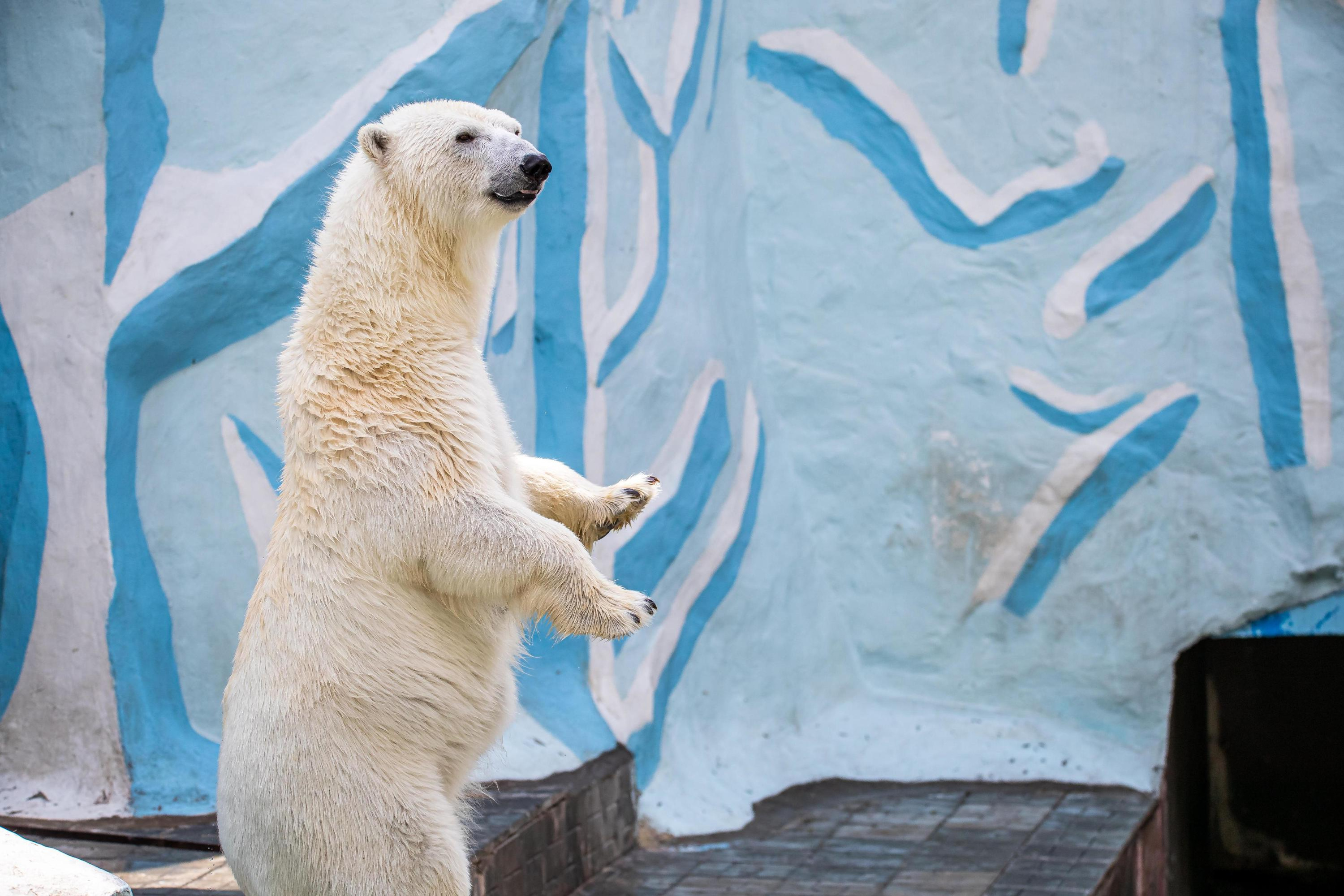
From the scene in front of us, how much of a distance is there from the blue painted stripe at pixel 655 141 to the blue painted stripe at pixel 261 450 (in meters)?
1.14

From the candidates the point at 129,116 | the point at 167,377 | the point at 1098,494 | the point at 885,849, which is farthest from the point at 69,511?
the point at 1098,494

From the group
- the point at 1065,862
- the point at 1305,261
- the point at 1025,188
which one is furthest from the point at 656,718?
the point at 1305,261

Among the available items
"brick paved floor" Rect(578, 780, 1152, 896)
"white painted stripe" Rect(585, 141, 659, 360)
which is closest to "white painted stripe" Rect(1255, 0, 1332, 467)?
"brick paved floor" Rect(578, 780, 1152, 896)

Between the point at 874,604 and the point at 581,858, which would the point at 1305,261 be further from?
the point at 581,858

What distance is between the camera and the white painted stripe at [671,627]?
4.40 metres

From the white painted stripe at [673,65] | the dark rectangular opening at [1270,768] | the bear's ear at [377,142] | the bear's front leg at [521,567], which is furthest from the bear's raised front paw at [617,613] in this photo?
the dark rectangular opening at [1270,768]

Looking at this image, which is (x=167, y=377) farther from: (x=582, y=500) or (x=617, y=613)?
(x=617, y=613)

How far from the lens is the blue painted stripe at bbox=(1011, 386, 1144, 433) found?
5031mm

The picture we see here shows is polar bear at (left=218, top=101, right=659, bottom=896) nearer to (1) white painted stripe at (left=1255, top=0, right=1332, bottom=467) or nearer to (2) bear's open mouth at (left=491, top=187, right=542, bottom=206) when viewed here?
(2) bear's open mouth at (left=491, top=187, right=542, bottom=206)

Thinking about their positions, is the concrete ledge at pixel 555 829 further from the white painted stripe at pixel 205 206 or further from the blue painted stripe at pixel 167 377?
the white painted stripe at pixel 205 206

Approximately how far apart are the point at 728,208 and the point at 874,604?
165 cm

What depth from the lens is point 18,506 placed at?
3.69m

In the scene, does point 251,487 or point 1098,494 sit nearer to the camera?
point 251,487

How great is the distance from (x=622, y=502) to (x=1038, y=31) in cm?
332
